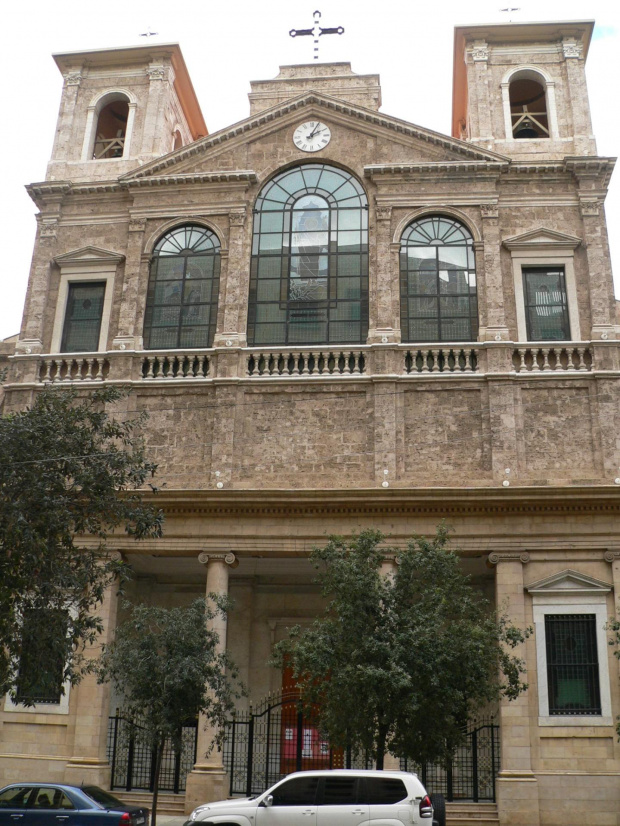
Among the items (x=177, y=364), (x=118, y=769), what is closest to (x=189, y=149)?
(x=177, y=364)

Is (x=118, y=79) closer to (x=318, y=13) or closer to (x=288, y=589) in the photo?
(x=318, y=13)

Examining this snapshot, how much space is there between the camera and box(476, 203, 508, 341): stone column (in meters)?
22.1

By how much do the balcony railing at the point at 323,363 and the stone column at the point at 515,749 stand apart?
5147mm

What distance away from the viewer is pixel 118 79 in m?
27.0

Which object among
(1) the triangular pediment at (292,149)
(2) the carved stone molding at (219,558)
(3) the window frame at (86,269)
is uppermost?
(1) the triangular pediment at (292,149)

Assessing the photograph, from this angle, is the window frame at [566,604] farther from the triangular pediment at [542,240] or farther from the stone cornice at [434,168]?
the stone cornice at [434,168]

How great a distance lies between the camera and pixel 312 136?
82.0ft

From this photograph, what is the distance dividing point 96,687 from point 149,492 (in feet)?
14.4

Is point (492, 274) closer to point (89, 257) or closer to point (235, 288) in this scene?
point (235, 288)

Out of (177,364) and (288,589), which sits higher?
(177,364)

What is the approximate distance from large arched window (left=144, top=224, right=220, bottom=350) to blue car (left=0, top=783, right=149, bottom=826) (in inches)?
448

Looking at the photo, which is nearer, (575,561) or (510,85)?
(575,561)

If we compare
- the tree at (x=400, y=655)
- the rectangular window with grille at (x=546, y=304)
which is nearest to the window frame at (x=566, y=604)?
the tree at (x=400, y=655)

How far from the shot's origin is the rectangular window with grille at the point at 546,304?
2239 centimetres
